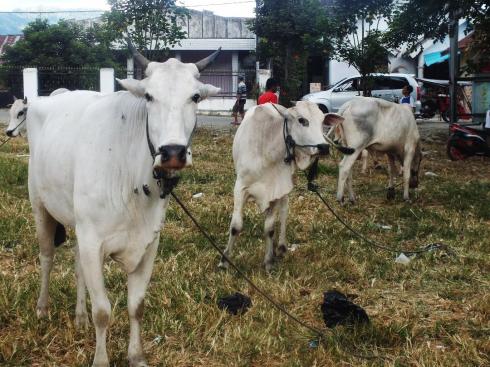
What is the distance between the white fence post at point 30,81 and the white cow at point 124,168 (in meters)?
17.2

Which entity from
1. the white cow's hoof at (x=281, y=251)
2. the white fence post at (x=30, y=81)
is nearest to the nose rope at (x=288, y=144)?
the white cow's hoof at (x=281, y=251)

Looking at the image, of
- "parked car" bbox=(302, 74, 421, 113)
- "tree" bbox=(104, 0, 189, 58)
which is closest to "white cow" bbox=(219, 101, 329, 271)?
"tree" bbox=(104, 0, 189, 58)

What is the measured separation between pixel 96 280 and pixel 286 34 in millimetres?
19938

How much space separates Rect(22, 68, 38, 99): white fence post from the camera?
64.1 feet

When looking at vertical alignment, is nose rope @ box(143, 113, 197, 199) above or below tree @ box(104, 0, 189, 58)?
below

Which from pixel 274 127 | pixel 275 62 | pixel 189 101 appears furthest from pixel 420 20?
pixel 275 62

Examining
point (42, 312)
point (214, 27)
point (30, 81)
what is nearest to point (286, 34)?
point (30, 81)

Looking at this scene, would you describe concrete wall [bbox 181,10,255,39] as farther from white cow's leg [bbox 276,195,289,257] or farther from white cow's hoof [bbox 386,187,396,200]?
white cow's leg [bbox 276,195,289,257]

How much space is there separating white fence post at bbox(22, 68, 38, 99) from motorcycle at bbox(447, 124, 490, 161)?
44.1 feet

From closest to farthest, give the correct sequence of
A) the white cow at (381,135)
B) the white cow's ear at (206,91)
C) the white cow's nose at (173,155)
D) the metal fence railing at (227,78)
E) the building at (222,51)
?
the white cow's nose at (173,155)
the white cow's ear at (206,91)
the white cow at (381,135)
the metal fence railing at (227,78)
the building at (222,51)

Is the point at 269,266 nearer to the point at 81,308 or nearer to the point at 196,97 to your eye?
the point at 81,308

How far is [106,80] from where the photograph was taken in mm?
19172

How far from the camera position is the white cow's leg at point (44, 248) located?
150 inches

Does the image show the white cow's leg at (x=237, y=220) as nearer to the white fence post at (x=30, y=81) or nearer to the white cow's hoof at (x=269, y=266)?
the white cow's hoof at (x=269, y=266)
